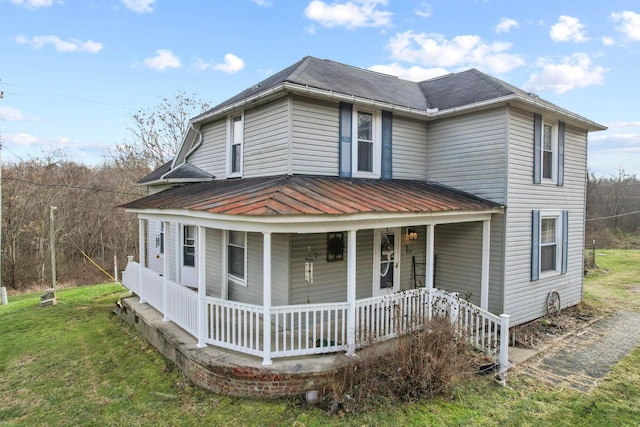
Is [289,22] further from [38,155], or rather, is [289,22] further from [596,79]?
[38,155]

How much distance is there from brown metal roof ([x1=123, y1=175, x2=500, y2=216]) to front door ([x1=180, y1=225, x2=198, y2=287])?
3.52 m

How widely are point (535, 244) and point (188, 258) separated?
33.8ft

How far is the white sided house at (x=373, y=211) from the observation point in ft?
20.6

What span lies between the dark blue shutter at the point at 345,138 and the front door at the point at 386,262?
169 cm

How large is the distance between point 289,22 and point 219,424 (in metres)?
16.6

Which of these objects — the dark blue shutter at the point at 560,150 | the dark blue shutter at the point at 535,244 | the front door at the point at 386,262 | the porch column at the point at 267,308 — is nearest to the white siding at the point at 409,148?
the front door at the point at 386,262

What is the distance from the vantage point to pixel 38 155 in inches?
851

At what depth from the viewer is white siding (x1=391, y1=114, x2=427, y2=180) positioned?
9195 mm

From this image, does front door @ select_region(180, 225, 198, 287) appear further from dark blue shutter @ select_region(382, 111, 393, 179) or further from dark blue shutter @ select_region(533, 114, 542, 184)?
dark blue shutter @ select_region(533, 114, 542, 184)

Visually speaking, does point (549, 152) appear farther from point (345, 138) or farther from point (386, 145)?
point (345, 138)

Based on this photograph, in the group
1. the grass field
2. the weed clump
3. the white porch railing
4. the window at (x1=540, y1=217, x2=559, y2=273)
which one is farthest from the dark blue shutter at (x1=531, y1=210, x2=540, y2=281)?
the weed clump

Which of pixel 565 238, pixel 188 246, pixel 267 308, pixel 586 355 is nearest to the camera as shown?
pixel 267 308

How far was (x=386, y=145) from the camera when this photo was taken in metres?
8.91

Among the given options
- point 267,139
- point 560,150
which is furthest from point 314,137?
point 560,150
